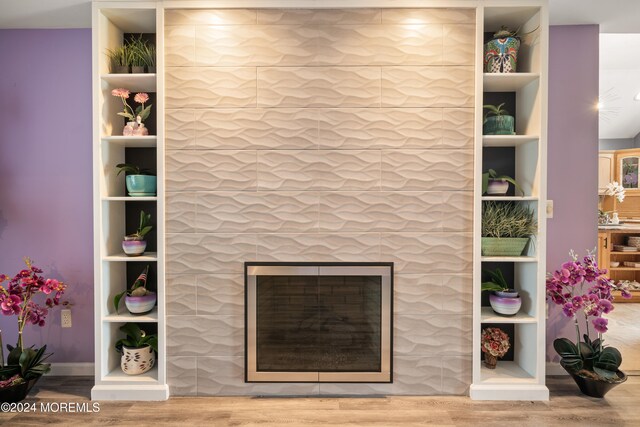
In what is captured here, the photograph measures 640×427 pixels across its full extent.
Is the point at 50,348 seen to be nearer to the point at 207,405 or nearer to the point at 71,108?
the point at 207,405

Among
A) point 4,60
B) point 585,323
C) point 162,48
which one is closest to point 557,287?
point 585,323

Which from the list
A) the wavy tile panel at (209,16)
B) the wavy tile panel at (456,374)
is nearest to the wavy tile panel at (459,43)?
the wavy tile panel at (209,16)

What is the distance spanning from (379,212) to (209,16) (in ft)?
5.11

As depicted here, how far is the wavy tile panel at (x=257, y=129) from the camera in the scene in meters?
2.39

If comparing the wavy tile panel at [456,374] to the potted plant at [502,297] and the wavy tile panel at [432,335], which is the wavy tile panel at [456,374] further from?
the potted plant at [502,297]

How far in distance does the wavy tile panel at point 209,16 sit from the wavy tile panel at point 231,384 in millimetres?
2033

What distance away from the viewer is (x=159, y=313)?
2.40m

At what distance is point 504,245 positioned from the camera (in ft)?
7.96

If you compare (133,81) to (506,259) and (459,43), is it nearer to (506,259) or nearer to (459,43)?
(459,43)

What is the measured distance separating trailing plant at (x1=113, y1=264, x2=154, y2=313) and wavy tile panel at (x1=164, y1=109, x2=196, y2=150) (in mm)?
836

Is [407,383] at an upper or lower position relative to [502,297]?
lower

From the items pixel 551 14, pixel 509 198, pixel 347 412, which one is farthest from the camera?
pixel 551 14

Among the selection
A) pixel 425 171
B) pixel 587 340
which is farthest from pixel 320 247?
pixel 587 340

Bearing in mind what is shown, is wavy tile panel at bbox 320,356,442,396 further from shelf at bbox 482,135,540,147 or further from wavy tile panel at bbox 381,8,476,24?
wavy tile panel at bbox 381,8,476,24
